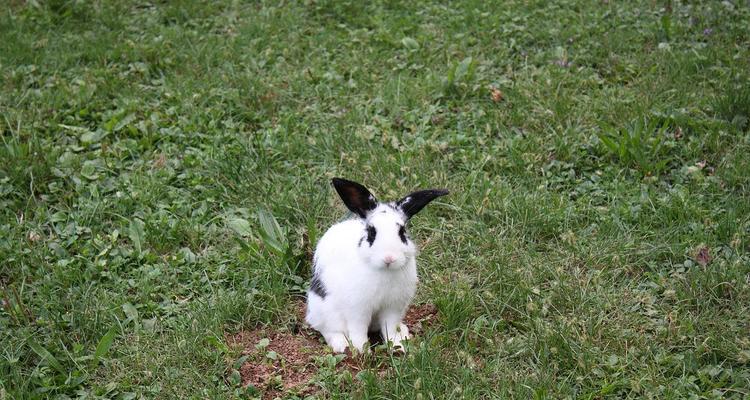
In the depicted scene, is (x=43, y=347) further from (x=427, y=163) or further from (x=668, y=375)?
(x=668, y=375)

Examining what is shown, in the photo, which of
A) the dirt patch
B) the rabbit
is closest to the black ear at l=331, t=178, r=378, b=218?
the rabbit

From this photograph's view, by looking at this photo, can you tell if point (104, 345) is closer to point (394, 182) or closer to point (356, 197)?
point (356, 197)

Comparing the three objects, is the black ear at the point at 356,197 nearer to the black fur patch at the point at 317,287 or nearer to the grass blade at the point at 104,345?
the black fur patch at the point at 317,287

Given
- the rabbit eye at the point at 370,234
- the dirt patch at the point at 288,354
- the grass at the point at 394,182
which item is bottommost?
the dirt patch at the point at 288,354

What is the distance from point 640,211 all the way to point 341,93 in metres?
2.35

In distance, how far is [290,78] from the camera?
20.2 feet

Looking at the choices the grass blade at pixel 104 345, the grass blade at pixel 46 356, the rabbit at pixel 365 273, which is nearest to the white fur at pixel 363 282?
the rabbit at pixel 365 273

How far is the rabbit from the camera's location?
343 cm

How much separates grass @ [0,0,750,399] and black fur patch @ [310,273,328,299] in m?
0.27

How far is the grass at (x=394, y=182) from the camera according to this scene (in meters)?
3.62

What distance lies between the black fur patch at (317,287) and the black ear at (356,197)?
1.29ft

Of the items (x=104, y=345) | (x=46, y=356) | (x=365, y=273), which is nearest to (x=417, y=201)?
(x=365, y=273)

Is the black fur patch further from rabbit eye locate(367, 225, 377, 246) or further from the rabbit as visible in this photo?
rabbit eye locate(367, 225, 377, 246)

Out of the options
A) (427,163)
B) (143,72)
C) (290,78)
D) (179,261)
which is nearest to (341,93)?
(290,78)
